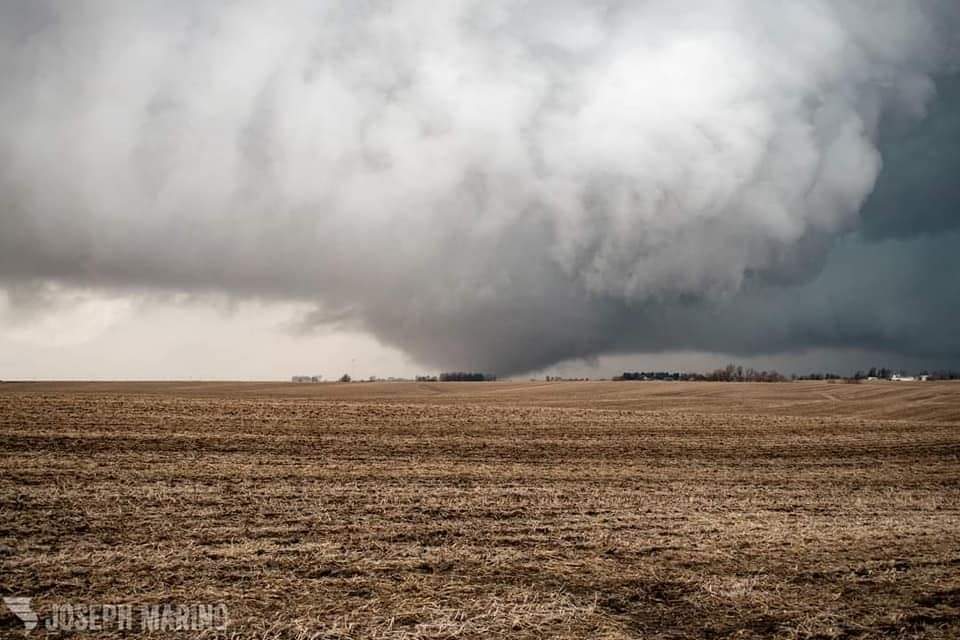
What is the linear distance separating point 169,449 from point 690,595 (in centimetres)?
2234

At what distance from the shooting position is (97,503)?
17.0 meters

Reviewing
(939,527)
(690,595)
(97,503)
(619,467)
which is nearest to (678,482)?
(619,467)

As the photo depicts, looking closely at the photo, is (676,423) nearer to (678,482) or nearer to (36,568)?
(678,482)

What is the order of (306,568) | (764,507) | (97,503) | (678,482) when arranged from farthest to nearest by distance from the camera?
1. (678,482)
2. (764,507)
3. (97,503)
4. (306,568)

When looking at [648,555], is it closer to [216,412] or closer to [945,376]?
[216,412]

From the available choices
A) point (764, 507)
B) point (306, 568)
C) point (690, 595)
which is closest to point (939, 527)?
point (764, 507)

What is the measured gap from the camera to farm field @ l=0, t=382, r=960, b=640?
1014 centimetres

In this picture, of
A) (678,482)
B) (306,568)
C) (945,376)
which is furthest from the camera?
(945,376)

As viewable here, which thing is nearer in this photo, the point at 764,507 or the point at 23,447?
the point at 764,507

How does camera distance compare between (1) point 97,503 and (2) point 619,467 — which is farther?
(2) point 619,467

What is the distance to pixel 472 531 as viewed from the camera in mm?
15172

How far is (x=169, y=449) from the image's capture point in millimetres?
27000

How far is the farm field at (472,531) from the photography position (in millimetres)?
10141

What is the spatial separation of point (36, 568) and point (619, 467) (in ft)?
66.2
